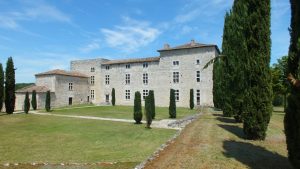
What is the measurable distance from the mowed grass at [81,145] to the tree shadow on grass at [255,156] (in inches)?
153

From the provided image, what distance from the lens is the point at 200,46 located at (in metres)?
44.9

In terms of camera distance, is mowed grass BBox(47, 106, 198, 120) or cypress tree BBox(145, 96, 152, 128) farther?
mowed grass BBox(47, 106, 198, 120)

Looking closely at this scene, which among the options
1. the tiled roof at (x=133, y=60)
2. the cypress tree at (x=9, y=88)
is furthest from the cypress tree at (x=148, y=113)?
the tiled roof at (x=133, y=60)

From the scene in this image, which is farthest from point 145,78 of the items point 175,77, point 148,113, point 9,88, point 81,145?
point 81,145

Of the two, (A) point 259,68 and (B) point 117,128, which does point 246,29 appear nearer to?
(A) point 259,68

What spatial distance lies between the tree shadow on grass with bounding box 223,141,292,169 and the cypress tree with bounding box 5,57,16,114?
31.0m

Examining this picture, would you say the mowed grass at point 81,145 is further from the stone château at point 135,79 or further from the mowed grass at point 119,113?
the stone château at point 135,79

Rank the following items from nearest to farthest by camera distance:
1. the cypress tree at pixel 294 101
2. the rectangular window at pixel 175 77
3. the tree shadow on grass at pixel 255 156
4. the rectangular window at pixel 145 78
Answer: the cypress tree at pixel 294 101 < the tree shadow on grass at pixel 255 156 < the rectangular window at pixel 175 77 < the rectangular window at pixel 145 78

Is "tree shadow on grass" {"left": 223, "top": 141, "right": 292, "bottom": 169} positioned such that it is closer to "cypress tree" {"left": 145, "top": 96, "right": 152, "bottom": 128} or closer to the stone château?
"cypress tree" {"left": 145, "top": 96, "right": 152, "bottom": 128}

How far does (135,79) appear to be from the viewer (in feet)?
169

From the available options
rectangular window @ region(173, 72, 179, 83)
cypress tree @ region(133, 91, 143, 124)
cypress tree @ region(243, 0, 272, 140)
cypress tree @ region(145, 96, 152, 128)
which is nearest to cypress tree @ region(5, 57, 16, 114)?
cypress tree @ region(133, 91, 143, 124)

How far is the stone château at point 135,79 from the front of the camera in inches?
1791

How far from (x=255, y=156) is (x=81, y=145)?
9.70m

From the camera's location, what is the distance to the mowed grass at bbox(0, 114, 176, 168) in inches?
484
